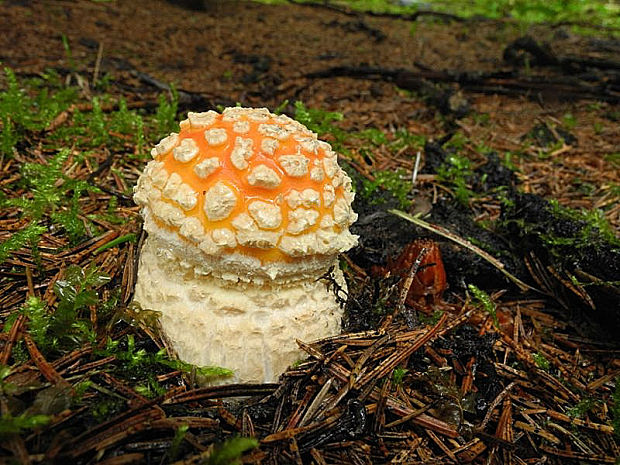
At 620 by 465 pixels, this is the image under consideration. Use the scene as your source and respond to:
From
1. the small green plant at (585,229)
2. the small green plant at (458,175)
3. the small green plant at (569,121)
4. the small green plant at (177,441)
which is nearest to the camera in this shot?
the small green plant at (177,441)

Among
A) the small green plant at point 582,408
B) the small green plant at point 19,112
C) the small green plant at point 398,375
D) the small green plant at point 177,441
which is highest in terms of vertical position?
the small green plant at point 19,112

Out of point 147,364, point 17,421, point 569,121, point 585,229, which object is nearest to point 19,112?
point 147,364

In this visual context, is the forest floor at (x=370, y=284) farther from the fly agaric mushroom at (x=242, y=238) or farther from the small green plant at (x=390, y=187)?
the fly agaric mushroom at (x=242, y=238)

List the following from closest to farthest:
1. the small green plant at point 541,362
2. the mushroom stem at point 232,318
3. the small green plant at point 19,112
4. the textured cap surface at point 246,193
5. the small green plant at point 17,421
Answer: the small green plant at point 17,421
the textured cap surface at point 246,193
the mushroom stem at point 232,318
the small green plant at point 541,362
the small green plant at point 19,112

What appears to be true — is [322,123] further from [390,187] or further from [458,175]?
[458,175]

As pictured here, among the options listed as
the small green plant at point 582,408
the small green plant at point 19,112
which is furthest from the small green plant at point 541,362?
the small green plant at point 19,112

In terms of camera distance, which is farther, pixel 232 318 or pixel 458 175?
pixel 458 175

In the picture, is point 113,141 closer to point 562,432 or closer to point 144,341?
point 144,341
